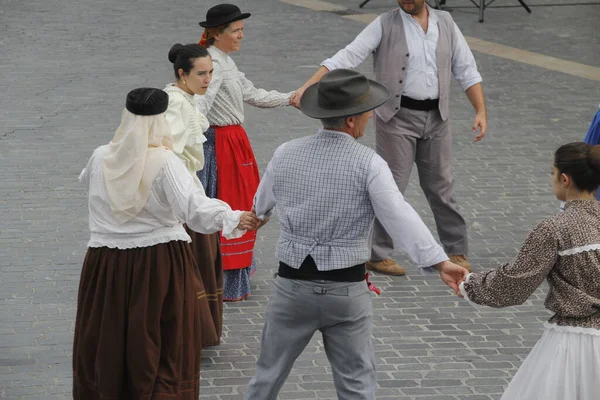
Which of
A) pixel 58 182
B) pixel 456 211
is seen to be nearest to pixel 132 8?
→ pixel 58 182

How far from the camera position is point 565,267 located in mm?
4496

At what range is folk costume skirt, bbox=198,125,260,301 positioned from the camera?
6.88 metres

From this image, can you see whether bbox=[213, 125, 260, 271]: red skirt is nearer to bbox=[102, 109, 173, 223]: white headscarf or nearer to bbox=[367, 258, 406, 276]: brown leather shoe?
bbox=[367, 258, 406, 276]: brown leather shoe

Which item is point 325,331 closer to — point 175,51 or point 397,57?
point 175,51

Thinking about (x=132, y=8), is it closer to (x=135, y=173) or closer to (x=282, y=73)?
(x=282, y=73)

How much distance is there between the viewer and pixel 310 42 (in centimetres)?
1527

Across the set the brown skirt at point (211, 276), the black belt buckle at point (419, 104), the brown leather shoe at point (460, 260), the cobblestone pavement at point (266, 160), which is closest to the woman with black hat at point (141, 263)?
the cobblestone pavement at point (266, 160)

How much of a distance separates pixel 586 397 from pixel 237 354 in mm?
2323

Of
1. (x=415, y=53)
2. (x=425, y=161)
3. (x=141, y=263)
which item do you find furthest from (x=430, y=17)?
(x=141, y=263)

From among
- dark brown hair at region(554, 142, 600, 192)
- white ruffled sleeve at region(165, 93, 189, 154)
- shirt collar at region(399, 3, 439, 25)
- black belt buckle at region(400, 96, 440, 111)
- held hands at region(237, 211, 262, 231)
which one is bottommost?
black belt buckle at region(400, 96, 440, 111)

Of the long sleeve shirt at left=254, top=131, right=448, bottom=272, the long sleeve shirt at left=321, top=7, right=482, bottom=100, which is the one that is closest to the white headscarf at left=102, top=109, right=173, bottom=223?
the long sleeve shirt at left=254, top=131, right=448, bottom=272

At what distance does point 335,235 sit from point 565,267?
91 centimetres

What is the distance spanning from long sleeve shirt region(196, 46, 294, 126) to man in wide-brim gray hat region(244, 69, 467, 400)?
1943 millimetres

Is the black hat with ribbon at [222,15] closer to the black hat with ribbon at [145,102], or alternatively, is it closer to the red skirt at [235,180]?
the red skirt at [235,180]
